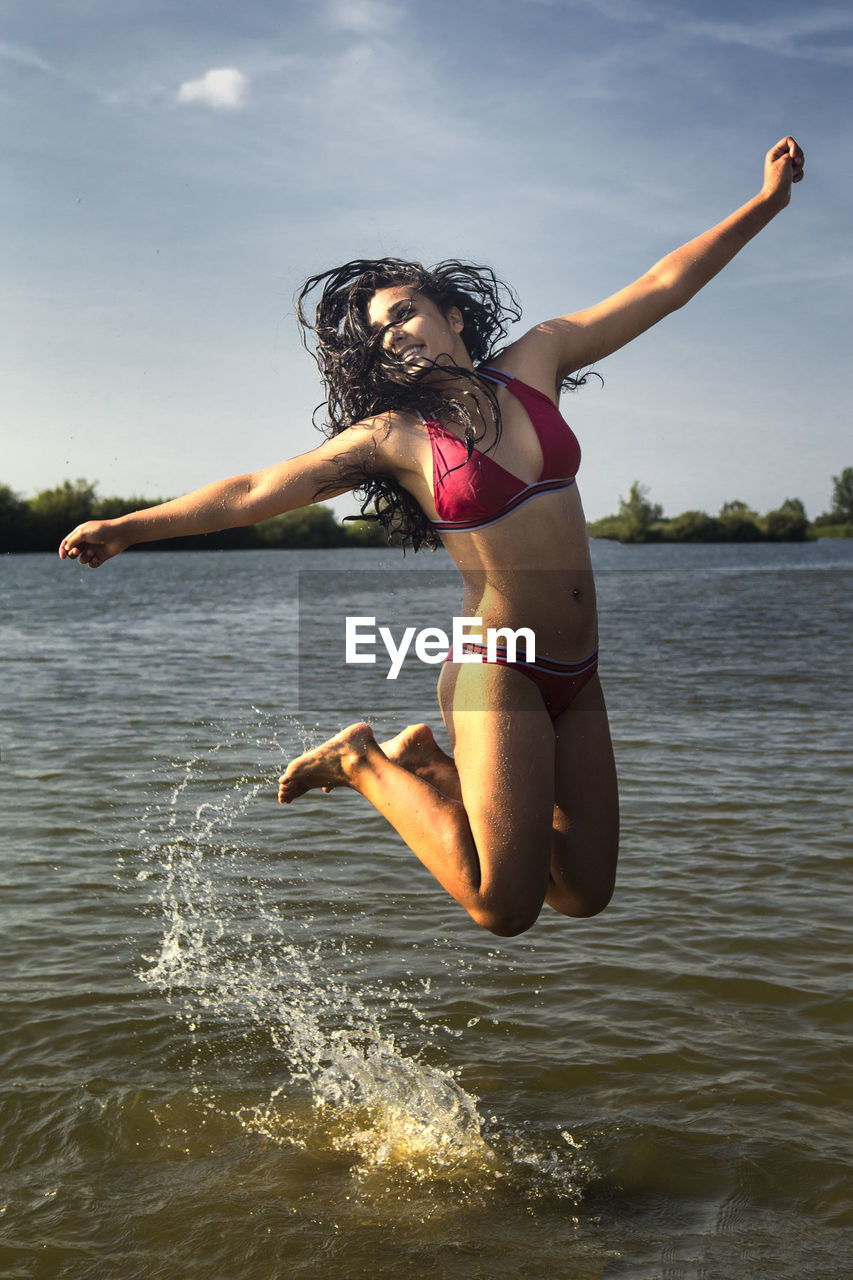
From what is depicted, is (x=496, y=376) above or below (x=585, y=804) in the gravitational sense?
above

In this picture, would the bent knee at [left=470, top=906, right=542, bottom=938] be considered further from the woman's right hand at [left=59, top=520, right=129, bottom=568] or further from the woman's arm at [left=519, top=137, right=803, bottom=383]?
the woman's arm at [left=519, top=137, right=803, bottom=383]

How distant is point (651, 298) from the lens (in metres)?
3.78

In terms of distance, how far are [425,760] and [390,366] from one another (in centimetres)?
139

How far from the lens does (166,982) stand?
229 inches

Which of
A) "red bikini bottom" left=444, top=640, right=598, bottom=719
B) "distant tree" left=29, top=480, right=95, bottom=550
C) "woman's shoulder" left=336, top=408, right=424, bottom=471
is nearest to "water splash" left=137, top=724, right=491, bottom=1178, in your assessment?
"red bikini bottom" left=444, top=640, right=598, bottom=719

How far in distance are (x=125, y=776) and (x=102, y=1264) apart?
22.8 ft

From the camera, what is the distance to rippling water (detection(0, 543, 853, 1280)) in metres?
3.81

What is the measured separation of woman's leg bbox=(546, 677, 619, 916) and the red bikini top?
753 mm

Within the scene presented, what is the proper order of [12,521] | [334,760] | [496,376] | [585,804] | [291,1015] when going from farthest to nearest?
1. [12,521]
2. [291,1015]
3. [334,760]
4. [585,804]
5. [496,376]

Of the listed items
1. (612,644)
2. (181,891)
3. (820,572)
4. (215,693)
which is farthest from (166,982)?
(820,572)

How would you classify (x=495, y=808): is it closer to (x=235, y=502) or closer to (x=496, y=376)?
(x=235, y=502)

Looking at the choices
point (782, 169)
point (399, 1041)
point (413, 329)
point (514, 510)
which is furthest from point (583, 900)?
point (782, 169)

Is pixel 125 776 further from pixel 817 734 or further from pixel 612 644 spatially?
pixel 612 644

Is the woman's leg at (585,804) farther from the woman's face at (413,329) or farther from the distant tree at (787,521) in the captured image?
the distant tree at (787,521)
